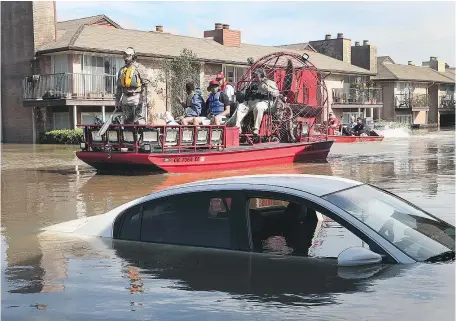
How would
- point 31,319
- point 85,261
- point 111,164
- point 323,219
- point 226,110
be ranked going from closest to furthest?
point 31,319 < point 323,219 < point 85,261 < point 111,164 < point 226,110

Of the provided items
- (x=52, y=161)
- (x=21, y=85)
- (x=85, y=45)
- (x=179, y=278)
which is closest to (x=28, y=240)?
(x=179, y=278)

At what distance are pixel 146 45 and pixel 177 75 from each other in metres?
3.11

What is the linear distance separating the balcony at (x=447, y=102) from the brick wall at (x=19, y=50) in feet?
146

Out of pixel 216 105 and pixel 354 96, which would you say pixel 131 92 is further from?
pixel 354 96

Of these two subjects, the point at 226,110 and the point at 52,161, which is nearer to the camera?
the point at 226,110

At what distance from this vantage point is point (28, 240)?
793cm

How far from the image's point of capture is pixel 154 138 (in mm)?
16359

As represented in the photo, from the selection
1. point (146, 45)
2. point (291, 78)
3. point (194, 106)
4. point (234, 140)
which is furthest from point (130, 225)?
point (146, 45)

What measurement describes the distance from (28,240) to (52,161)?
618 inches

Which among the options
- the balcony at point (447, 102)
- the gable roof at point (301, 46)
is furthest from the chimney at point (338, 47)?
the balcony at point (447, 102)

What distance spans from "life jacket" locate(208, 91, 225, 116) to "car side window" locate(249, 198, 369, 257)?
12.9 m

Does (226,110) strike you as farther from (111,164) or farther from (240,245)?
(240,245)

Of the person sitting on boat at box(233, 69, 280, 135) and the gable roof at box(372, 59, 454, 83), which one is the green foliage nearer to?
the person sitting on boat at box(233, 69, 280, 135)

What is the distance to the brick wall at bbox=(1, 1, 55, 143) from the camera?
38.8m
